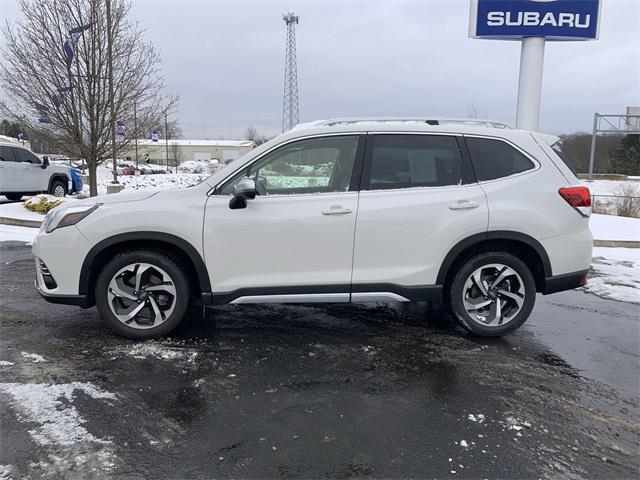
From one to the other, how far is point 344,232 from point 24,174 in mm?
15207

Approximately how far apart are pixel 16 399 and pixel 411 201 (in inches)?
129

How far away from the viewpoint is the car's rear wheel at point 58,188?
16.9 metres

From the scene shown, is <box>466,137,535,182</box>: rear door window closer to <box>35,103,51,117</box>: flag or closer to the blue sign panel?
the blue sign panel

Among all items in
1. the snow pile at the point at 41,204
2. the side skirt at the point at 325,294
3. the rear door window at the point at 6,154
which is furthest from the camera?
the rear door window at the point at 6,154

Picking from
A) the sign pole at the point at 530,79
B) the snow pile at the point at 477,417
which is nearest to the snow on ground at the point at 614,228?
the sign pole at the point at 530,79

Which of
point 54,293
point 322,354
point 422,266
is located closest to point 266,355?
point 322,354

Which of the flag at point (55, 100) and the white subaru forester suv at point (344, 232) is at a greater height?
the flag at point (55, 100)

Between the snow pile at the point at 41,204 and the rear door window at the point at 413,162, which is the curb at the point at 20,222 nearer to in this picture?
the snow pile at the point at 41,204

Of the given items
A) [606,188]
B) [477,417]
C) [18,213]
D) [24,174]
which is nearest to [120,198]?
[477,417]

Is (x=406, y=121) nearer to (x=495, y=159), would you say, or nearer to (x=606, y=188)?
(x=495, y=159)

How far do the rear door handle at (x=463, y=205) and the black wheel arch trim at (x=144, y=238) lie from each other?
2175 millimetres

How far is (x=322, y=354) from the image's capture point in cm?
420

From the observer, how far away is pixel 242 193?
4102 mm

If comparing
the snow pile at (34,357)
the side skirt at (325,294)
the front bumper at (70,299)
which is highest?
the side skirt at (325,294)
